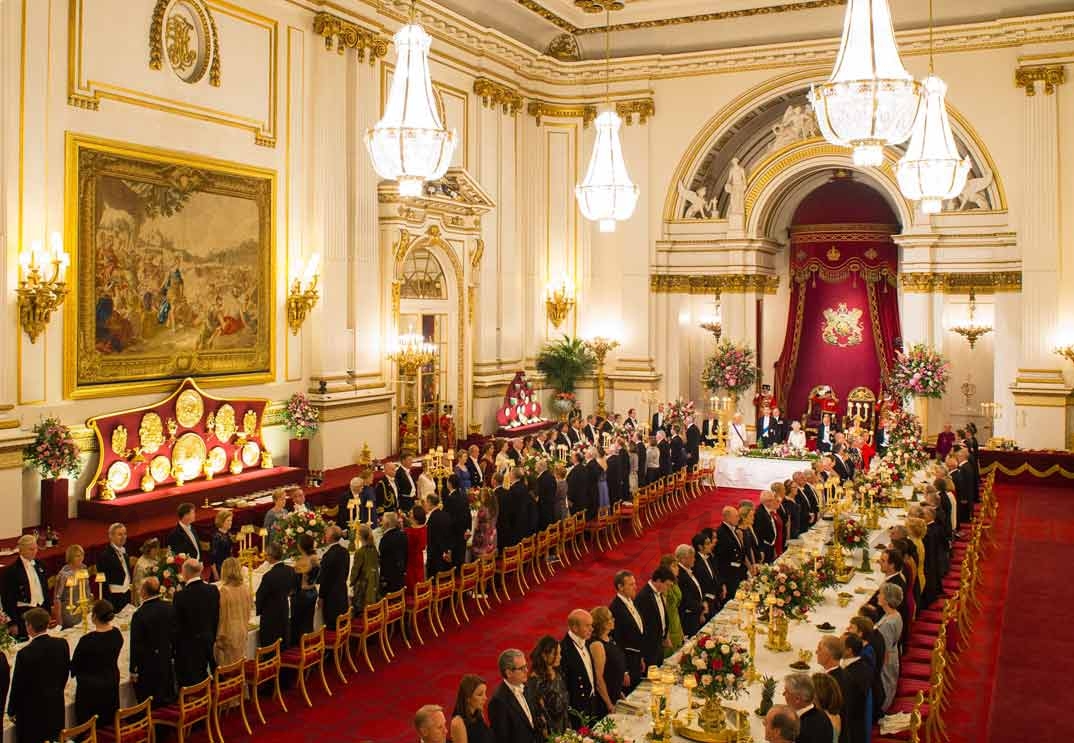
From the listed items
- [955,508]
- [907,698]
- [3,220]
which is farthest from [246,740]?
[955,508]

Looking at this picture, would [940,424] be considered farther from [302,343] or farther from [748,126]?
[302,343]

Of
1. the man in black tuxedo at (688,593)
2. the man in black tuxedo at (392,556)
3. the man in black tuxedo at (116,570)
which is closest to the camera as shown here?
the man in black tuxedo at (688,593)

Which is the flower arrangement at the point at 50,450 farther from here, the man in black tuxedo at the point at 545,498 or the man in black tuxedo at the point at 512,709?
the man in black tuxedo at the point at 512,709

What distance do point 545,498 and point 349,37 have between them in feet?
30.1

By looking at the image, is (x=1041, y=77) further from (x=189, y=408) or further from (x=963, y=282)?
(x=189, y=408)

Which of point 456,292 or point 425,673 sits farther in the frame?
point 456,292

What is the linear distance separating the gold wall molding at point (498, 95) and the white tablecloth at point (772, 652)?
1351cm

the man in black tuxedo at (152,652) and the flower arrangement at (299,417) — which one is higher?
the flower arrangement at (299,417)

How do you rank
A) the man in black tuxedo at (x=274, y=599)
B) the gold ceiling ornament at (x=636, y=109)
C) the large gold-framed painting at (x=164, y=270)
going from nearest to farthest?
1. the man in black tuxedo at (x=274, y=599)
2. the large gold-framed painting at (x=164, y=270)
3. the gold ceiling ornament at (x=636, y=109)

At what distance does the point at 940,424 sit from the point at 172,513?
53.5ft

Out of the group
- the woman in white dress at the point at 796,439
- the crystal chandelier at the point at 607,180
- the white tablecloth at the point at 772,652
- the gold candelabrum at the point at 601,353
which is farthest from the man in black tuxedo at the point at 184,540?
the gold candelabrum at the point at 601,353

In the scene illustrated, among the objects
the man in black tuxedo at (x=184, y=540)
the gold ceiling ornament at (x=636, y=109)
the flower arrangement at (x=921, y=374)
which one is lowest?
the man in black tuxedo at (x=184, y=540)

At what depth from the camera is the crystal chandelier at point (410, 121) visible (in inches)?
372

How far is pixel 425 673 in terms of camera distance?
10.0 m
